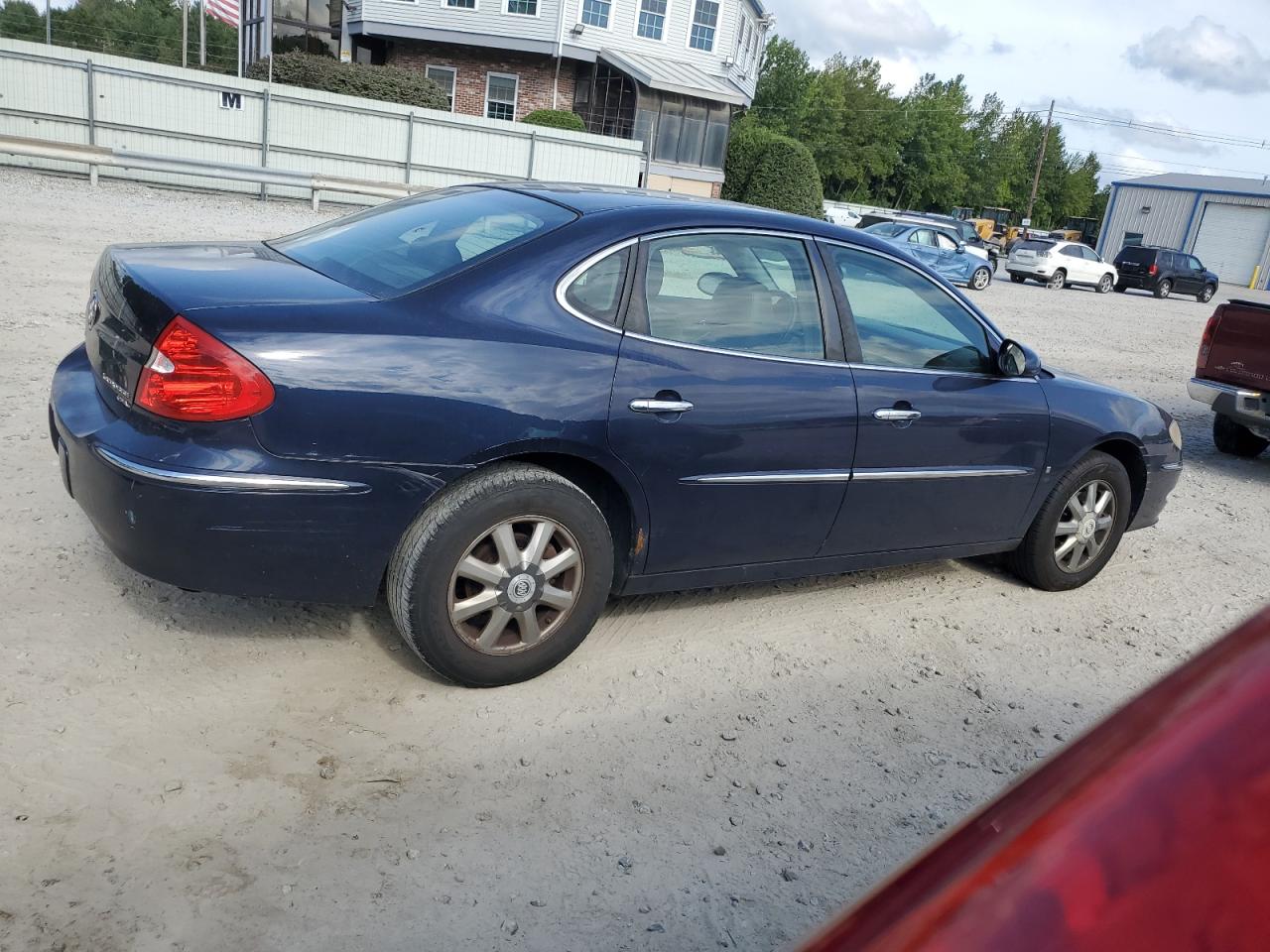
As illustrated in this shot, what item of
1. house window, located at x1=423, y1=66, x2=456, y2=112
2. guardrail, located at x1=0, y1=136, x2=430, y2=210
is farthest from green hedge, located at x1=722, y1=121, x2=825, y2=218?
guardrail, located at x1=0, y1=136, x2=430, y2=210

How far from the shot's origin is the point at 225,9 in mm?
31312

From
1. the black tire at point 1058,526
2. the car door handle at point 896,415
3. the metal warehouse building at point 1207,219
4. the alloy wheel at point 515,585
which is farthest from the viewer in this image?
the metal warehouse building at point 1207,219

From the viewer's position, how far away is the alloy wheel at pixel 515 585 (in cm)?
353

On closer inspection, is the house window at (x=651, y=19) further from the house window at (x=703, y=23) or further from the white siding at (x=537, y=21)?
the house window at (x=703, y=23)

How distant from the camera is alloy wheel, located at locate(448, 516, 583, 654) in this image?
353cm

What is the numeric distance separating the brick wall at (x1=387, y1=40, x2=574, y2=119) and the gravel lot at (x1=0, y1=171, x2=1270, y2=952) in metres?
32.0

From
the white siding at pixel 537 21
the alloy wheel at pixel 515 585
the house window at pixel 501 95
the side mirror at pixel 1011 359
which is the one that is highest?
Answer: the white siding at pixel 537 21

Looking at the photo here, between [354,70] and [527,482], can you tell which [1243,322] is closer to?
[527,482]

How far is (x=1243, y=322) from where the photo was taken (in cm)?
861

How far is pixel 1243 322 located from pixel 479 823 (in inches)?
314

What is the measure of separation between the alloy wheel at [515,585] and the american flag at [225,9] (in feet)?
106

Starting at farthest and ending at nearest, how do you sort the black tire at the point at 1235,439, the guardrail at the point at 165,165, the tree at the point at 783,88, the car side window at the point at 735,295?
1. the tree at the point at 783,88
2. the guardrail at the point at 165,165
3. the black tire at the point at 1235,439
4. the car side window at the point at 735,295

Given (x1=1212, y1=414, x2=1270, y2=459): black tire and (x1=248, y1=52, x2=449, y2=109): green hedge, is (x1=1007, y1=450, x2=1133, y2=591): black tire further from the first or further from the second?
(x1=248, y1=52, x2=449, y2=109): green hedge

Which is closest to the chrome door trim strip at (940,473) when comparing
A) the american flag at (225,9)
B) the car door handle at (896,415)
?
the car door handle at (896,415)
